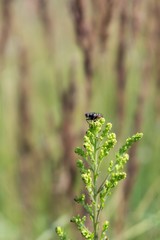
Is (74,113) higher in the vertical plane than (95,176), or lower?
higher

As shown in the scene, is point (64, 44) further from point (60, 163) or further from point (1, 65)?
point (60, 163)

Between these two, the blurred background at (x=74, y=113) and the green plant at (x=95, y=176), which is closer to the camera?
the green plant at (x=95, y=176)

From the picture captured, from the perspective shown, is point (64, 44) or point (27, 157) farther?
point (64, 44)

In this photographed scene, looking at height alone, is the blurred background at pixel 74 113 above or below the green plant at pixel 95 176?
above

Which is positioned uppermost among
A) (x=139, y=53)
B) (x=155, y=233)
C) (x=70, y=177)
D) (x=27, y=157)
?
(x=139, y=53)

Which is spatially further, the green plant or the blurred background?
the blurred background

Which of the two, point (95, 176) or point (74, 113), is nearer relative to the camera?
point (95, 176)

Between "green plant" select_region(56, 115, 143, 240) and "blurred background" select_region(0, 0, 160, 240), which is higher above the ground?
"blurred background" select_region(0, 0, 160, 240)

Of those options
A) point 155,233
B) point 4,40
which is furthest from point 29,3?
point 155,233
